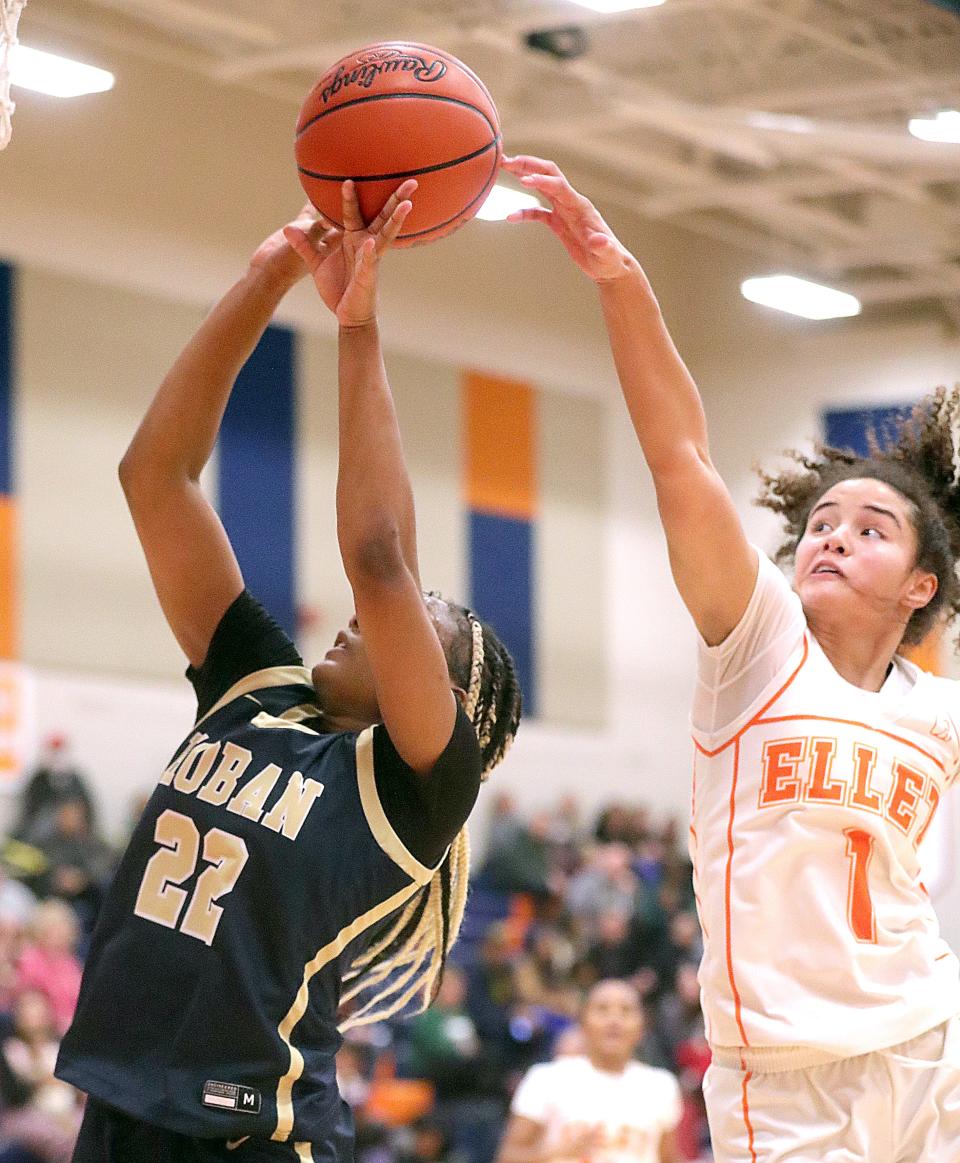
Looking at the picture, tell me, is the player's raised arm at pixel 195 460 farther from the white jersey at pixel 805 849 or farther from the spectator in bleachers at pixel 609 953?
the spectator in bleachers at pixel 609 953

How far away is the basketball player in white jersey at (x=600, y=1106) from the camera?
6.77 meters

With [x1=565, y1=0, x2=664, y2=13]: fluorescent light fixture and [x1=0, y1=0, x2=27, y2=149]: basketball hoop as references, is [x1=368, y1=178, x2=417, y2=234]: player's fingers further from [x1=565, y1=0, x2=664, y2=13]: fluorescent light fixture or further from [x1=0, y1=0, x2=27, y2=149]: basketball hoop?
[x1=565, y1=0, x2=664, y2=13]: fluorescent light fixture

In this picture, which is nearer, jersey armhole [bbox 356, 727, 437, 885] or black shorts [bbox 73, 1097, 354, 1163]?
black shorts [bbox 73, 1097, 354, 1163]

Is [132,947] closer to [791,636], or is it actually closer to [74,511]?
[791,636]

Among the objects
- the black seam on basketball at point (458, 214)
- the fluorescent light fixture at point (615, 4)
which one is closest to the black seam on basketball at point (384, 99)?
the black seam on basketball at point (458, 214)

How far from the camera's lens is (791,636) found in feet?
10.6

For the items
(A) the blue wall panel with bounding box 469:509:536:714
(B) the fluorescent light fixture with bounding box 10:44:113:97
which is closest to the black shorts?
(B) the fluorescent light fixture with bounding box 10:44:113:97

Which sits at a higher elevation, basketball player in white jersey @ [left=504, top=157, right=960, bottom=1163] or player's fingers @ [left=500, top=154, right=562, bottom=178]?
player's fingers @ [left=500, top=154, right=562, bottom=178]

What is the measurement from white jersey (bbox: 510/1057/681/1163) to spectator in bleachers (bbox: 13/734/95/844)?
5.10 m

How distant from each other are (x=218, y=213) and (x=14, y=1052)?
22.4 feet

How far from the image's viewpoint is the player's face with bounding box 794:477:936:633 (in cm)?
338

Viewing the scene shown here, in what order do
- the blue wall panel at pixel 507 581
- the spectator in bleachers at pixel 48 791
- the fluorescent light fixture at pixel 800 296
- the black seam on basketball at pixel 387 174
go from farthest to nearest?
the blue wall panel at pixel 507 581 → the fluorescent light fixture at pixel 800 296 → the spectator in bleachers at pixel 48 791 → the black seam on basketball at pixel 387 174

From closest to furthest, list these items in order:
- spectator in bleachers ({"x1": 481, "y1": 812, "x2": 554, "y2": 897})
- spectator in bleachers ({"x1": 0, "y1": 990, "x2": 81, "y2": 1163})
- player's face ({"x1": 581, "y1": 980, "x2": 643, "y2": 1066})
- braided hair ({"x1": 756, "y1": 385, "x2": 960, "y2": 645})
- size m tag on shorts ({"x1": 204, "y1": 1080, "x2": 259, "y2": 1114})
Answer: size m tag on shorts ({"x1": 204, "y1": 1080, "x2": 259, "y2": 1114}) → braided hair ({"x1": 756, "y1": 385, "x2": 960, "y2": 645}) → player's face ({"x1": 581, "y1": 980, "x2": 643, "y2": 1066}) → spectator in bleachers ({"x1": 0, "y1": 990, "x2": 81, "y2": 1163}) → spectator in bleachers ({"x1": 481, "y1": 812, "x2": 554, "y2": 897})

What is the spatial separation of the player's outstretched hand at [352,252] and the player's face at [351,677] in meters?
0.49
